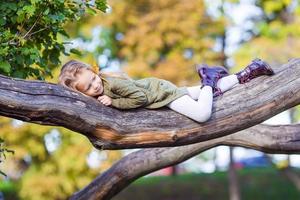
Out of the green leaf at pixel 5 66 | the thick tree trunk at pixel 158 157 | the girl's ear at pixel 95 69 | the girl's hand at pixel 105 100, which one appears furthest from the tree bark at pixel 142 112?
the thick tree trunk at pixel 158 157

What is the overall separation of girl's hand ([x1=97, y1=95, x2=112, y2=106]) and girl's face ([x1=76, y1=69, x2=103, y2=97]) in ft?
0.21

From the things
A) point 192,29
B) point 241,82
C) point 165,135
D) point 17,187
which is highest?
point 192,29

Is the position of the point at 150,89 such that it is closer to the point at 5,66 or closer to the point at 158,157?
the point at 5,66

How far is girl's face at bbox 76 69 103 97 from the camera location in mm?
4480

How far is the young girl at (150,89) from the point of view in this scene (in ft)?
14.6

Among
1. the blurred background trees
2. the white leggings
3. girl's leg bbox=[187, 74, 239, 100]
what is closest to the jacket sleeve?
the white leggings

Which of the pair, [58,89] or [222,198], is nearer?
[58,89]

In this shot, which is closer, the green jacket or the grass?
the green jacket

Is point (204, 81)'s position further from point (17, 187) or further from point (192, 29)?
point (17, 187)

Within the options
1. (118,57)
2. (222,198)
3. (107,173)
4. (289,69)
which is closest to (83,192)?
(107,173)

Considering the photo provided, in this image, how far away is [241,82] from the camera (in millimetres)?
4754

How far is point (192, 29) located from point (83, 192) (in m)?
8.51

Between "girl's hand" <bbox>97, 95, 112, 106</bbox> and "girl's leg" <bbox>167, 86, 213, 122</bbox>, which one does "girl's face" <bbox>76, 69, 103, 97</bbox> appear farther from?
"girl's leg" <bbox>167, 86, 213, 122</bbox>

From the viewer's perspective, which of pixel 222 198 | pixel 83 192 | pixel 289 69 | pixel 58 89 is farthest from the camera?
pixel 222 198
